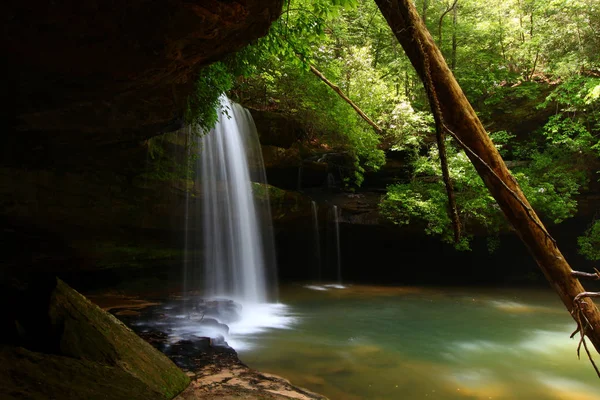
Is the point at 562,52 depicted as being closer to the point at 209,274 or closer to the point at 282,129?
the point at 282,129

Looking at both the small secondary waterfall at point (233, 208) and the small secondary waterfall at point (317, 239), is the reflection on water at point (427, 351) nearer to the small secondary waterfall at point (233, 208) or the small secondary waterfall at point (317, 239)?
the small secondary waterfall at point (233, 208)

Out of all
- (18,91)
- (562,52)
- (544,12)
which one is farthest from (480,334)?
(544,12)

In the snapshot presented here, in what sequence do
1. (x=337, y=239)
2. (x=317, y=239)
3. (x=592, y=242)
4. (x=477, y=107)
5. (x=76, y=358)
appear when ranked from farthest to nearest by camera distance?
(x=477, y=107) → (x=337, y=239) → (x=317, y=239) → (x=592, y=242) → (x=76, y=358)

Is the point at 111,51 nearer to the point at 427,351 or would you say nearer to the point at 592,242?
A: the point at 427,351

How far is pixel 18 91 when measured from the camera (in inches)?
180

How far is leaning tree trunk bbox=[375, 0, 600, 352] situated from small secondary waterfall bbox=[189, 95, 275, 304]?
32.2 feet

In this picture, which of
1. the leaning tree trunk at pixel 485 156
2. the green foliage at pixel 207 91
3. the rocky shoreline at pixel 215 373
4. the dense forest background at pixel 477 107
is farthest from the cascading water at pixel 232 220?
the leaning tree trunk at pixel 485 156

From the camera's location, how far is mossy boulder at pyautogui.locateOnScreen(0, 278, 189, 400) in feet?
10.4

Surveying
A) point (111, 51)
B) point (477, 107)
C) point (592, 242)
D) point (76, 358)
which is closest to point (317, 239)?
point (477, 107)

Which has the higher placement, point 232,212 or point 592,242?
point 232,212

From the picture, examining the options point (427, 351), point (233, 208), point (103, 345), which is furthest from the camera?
point (233, 208)

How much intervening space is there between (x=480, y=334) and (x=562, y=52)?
A: 38.8 feet

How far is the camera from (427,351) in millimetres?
7562

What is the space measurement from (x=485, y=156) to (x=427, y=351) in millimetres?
6409
